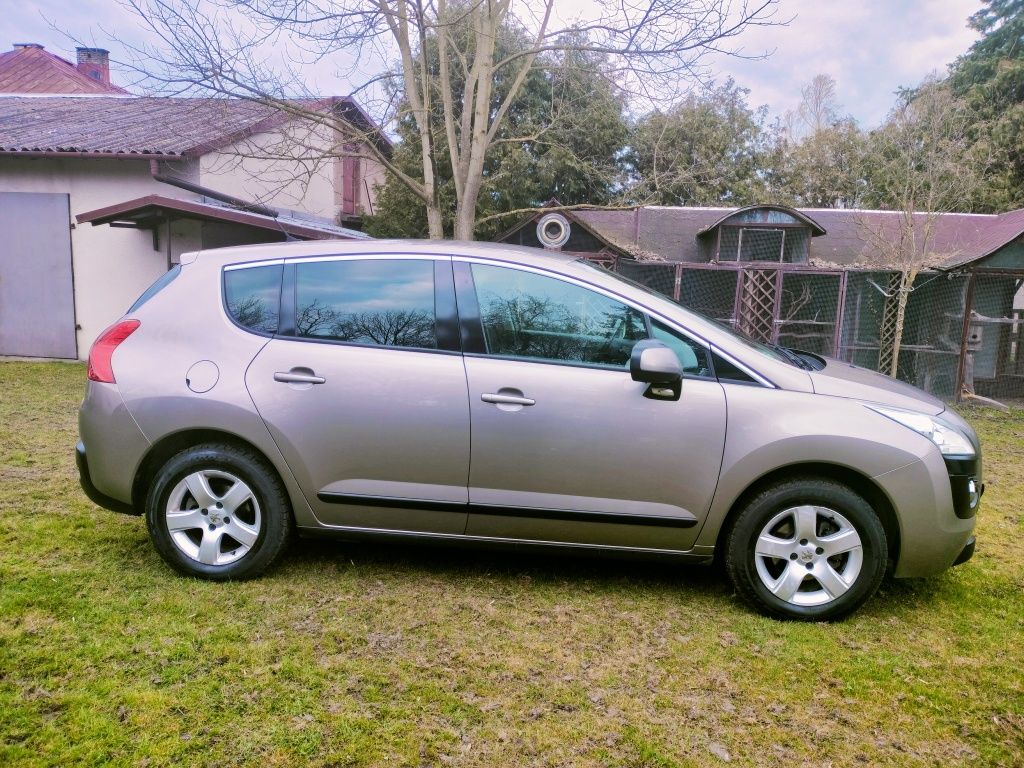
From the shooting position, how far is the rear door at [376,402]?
3.28 m

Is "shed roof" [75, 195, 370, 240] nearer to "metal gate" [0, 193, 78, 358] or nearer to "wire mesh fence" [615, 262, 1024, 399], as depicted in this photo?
"metal gate" [0, 193, 78, 358]

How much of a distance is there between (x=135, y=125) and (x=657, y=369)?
12.9 meters

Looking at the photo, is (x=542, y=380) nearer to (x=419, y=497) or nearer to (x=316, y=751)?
(x=419, y=497)

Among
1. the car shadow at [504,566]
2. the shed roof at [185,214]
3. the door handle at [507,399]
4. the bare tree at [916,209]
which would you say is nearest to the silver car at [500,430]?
the door handle at [507,399]

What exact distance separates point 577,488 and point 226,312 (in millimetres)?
1863

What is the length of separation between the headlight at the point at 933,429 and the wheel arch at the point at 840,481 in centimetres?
31

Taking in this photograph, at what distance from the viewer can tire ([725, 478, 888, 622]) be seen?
10.4 ft

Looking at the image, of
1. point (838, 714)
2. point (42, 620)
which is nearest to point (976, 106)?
point (838, 714)

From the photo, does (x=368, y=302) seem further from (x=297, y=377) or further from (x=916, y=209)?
(x=916, y=209)

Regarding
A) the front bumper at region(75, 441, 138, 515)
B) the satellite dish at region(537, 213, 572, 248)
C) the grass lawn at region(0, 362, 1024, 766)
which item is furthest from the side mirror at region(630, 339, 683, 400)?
the satellite dish at region(537, 213, 572, 248)

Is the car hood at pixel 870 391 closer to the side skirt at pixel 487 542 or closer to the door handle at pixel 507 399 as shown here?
the side skirt at pixel 487 542

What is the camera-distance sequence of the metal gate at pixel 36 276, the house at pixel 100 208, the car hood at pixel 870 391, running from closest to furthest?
the car hood at pixel 870 391 → the house at pixel 100 208 → the metal gate at pixel 36 276

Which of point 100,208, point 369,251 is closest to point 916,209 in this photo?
point 369,251

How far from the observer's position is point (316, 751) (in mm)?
2301
